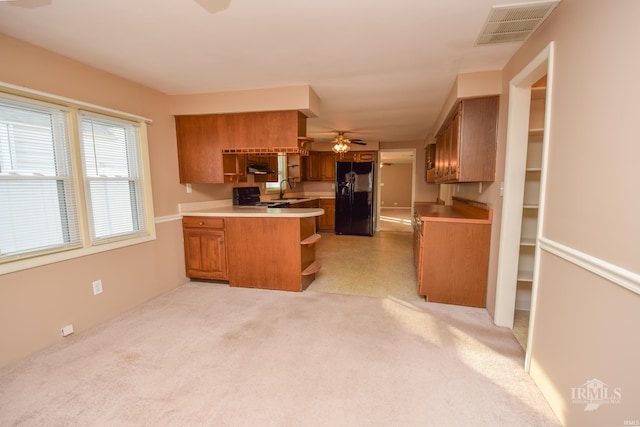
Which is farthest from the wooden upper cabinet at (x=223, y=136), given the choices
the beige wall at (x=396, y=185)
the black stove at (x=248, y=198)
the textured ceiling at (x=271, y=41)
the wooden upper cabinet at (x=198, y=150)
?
the beige wall at (x=396, y=185)

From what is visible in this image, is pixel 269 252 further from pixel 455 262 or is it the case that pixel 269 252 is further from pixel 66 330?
pixel 455 262

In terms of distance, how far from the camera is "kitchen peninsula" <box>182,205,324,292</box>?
3084mm

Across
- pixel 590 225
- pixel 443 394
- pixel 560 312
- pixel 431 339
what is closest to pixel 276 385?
pixel 443 394

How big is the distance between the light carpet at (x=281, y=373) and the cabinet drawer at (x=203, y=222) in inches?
41.1

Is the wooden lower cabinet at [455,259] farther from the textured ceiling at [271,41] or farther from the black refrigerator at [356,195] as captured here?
the black refrigerator at [356,195]

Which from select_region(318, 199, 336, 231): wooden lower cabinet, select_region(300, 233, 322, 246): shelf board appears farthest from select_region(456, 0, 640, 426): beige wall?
select_region(318, 199, 336, 231): wooden lower cabinet

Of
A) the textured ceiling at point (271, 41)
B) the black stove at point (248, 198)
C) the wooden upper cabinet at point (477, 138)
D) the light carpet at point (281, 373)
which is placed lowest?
the light carpet at point (281, 373)

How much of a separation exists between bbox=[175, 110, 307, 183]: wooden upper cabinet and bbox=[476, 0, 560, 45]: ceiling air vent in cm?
186

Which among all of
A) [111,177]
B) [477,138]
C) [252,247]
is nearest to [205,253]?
[252,247]

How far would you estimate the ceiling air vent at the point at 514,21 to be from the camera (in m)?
1.55

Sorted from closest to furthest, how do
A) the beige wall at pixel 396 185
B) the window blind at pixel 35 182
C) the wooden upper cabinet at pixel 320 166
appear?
1. the window blind at pixel 35 182
2. the wooden upper cabinet at pixel 320 166
3. the beige wall at pixel 396 185

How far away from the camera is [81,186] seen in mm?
2268

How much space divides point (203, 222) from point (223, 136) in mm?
1094

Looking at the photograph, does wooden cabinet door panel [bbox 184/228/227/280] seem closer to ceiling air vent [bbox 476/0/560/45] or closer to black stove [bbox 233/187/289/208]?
black stove [bbox 233/187/289/208]
